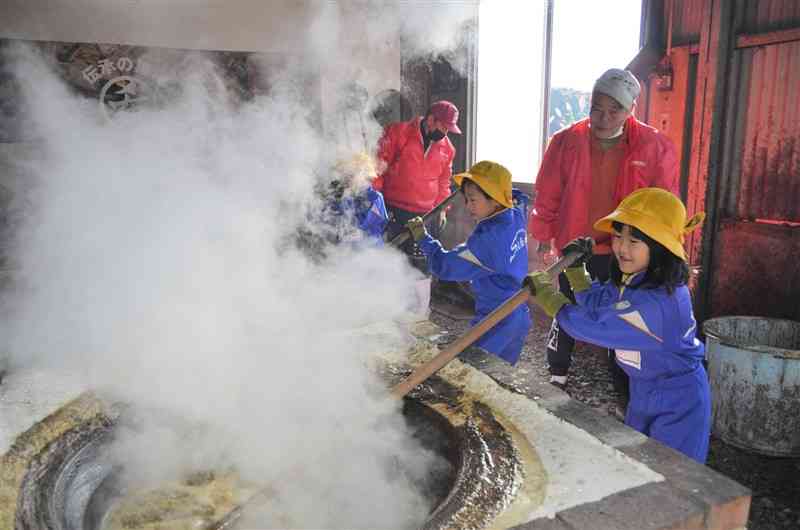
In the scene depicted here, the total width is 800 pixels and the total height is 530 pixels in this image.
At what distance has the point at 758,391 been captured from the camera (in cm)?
378

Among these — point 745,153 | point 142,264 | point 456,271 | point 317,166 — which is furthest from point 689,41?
point 142,264

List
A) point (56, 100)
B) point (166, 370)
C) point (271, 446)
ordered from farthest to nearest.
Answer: point (56, 100) < point (166, 370) < point (271, 446)

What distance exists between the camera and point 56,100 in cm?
634

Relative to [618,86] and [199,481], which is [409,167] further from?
[199,481]

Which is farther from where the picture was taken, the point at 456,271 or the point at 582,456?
the point at 456,271

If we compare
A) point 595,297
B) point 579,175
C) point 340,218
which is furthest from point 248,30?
point 595,297

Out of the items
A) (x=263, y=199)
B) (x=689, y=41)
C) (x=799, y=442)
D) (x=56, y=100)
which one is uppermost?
(x=689, y=41)

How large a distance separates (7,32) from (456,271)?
4932 millimetres

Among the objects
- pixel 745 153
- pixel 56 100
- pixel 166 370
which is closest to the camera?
pixel 166 370

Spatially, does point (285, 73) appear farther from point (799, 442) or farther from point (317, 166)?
point (799, 442)

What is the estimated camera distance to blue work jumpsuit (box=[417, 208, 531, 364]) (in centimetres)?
359

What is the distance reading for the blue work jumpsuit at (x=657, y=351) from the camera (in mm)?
2553

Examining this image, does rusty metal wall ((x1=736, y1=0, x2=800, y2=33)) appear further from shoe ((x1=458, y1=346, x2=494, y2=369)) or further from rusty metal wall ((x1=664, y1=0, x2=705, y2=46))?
shoe ((x1=458, y1=346, x2=494, y2=369))

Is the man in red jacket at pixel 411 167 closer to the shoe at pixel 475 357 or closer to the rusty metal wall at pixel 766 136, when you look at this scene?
the rusty metal wall at pixel 766 136
